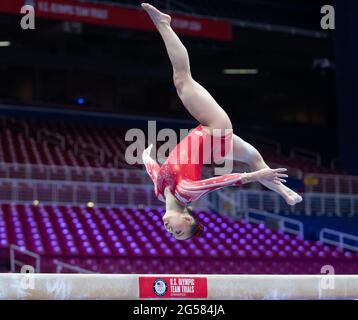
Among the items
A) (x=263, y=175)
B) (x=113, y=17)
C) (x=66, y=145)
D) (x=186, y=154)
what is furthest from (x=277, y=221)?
(x=263, y=175)

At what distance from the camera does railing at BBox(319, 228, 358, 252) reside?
1459 cm

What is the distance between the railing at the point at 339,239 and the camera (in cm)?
1459

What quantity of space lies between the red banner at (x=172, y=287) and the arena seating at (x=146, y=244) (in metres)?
4.40

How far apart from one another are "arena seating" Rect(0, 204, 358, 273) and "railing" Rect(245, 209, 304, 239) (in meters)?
0.33

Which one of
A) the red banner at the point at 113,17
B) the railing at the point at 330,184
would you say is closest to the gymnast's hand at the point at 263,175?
the red banner at the point at 113,17

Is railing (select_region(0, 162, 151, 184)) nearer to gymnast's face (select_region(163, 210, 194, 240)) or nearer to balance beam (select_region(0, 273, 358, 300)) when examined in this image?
balance beam (select_region(0, 273, 358, 300))

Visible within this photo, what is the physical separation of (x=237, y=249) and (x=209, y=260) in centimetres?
89

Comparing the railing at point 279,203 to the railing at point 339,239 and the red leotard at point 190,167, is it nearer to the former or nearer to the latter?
the railing at point 339,239

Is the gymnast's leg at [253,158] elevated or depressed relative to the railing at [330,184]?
depressed

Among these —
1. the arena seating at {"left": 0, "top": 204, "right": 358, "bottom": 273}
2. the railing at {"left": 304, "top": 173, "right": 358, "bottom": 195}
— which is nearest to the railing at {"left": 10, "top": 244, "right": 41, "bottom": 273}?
the arena seating at {"left": 0, "top": 204, "right": 358, "bottom": 273}

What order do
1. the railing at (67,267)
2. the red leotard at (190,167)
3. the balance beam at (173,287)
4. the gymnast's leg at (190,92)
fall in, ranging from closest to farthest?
1. the red leotard at (190,167)
2. the gymnast's leg at (190,92)
3. the balance beam at (173,287)
4. the railing at (67,267)

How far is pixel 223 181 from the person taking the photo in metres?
7.00

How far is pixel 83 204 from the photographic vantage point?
48.6 feet
